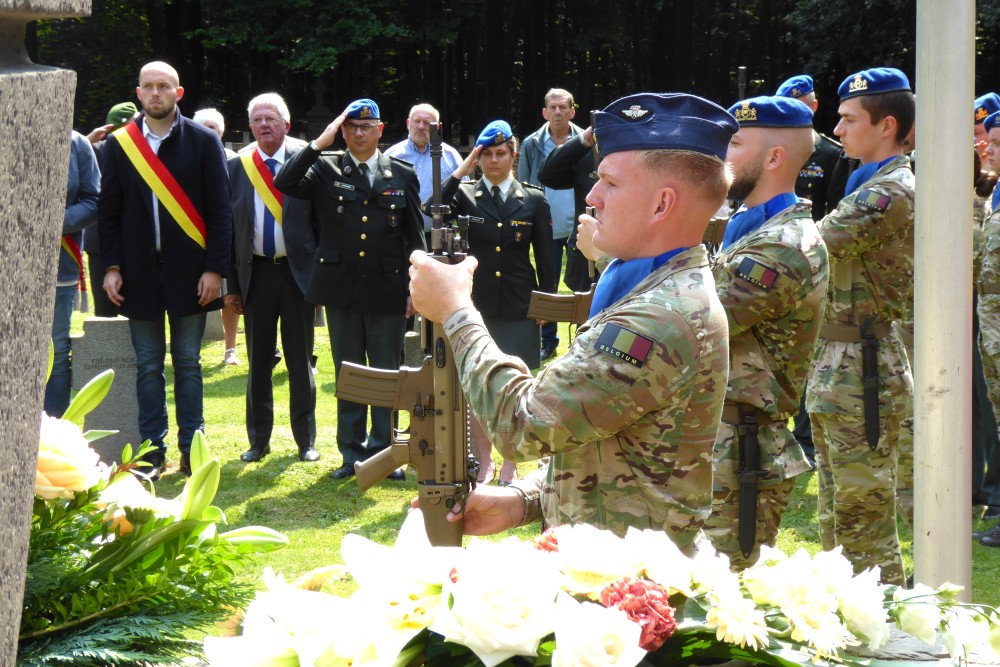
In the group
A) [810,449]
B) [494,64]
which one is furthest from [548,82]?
[810,449]

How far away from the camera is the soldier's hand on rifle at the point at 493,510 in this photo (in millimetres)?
2777

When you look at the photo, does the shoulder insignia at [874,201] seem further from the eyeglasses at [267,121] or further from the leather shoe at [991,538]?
the eyeglasses at [267,121]

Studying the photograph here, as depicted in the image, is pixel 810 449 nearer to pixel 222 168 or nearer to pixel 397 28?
pixel 222 168

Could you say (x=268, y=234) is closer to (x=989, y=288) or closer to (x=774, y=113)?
(x=989, y=288)

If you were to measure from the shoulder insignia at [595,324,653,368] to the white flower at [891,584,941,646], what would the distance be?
92 cm

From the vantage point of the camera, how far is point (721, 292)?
359 cm

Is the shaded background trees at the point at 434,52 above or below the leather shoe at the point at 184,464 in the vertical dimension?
above

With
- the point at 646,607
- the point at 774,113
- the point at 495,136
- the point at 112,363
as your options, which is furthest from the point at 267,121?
the point at 646,607

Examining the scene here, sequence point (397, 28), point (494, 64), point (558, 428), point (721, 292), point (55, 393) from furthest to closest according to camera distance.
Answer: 1. point (494, 64)
2. point (397, 28)
3. point (55, 393)
4. point (721, 292)
5. point (558, 428)

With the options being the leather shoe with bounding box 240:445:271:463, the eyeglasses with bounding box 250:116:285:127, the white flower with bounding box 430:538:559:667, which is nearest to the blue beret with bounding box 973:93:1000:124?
the eyeglasses with bounding box 250:116:285:127

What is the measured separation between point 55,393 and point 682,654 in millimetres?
7477

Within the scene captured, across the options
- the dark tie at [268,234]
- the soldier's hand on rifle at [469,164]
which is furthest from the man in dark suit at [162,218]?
the soldier's hand on rifle at [469,164]

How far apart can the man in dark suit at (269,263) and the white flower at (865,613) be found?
6.76 meters

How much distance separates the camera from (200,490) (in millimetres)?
1729
